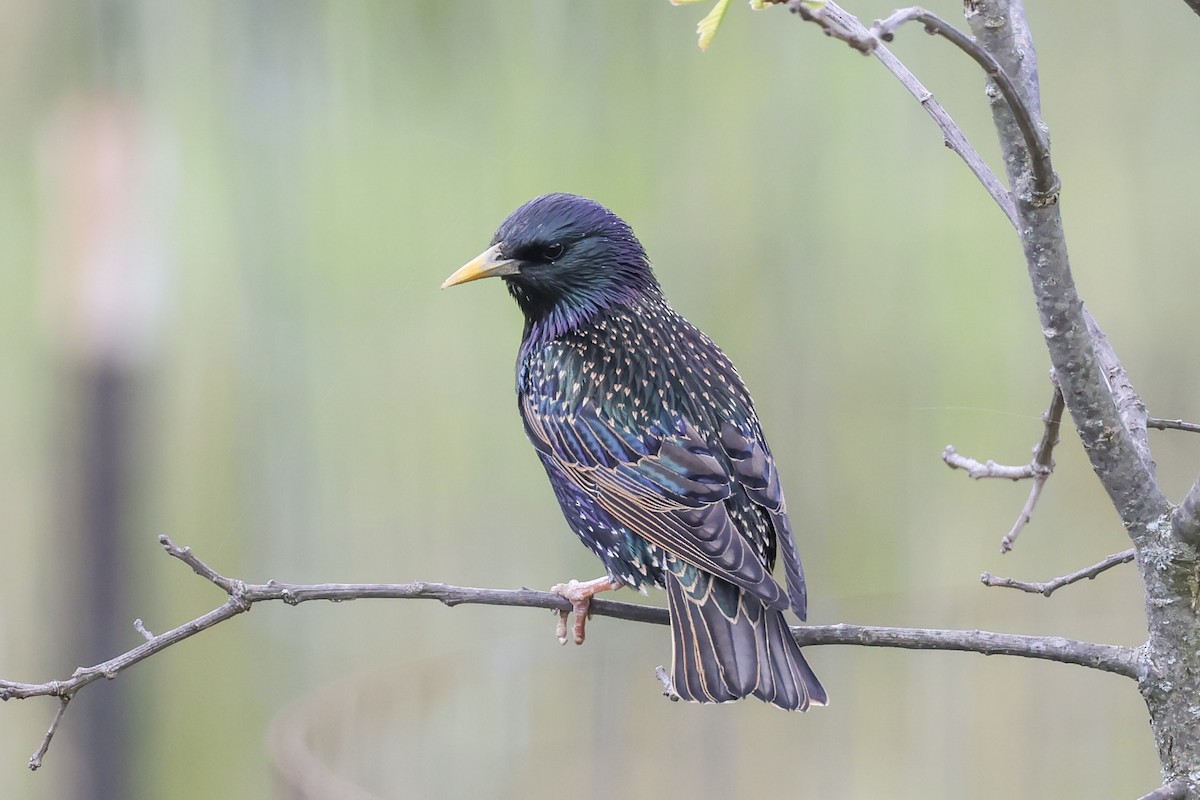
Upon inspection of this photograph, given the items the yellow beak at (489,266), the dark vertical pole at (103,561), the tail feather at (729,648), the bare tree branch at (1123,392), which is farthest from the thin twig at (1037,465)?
the dark vertical pole at (103,561)

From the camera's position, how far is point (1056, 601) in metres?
2.83

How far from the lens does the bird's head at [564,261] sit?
1.48m

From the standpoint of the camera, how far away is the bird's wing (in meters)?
1.33

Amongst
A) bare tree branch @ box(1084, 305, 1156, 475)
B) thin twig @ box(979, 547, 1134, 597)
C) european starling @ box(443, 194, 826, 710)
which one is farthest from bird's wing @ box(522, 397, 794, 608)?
bare tree branch @ box(1084, 305, 1156, 475)

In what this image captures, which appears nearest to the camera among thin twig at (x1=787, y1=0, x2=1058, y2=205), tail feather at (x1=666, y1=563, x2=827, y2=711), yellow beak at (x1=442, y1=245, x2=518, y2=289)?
thin twig at (x1=787, y1=0, x2=1058, y2=205)

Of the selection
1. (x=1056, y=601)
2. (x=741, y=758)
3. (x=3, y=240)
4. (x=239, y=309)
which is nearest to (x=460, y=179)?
(x=239, y=309)

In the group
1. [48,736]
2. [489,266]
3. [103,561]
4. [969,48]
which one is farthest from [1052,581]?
[103,561]

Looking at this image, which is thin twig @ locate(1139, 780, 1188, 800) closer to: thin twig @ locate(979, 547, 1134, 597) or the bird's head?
thin twig @ locate(979, 547, 1134, 597)

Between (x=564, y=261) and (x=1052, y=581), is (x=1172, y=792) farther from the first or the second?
(x=564, y=261)

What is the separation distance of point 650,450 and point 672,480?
5 cm

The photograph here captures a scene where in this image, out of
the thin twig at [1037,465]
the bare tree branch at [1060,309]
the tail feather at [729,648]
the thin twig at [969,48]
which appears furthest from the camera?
the tail feather at [729,648]

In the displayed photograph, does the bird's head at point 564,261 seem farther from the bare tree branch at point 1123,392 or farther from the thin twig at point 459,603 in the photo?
the bare tree branch at point 1123,392

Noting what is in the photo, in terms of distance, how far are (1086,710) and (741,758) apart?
835 millimetres

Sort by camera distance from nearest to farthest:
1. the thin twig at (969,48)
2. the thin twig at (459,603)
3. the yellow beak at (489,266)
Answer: the thin twig at (969,48) → the thin twig at (459,603) → the yellow beak at (489,266)
